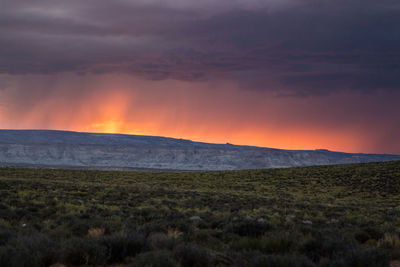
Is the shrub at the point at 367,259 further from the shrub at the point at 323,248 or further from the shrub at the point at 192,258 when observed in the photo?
the shrub at the point at 192,258

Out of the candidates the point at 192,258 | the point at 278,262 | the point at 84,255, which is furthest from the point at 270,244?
the point at 84,255

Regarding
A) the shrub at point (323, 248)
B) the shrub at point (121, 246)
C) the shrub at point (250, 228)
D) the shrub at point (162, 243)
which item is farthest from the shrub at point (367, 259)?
the shrub at point (250, 228)

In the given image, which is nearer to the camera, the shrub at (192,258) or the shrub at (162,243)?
the shrub at (192,258)

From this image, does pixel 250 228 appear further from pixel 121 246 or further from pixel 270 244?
pixel 121 246

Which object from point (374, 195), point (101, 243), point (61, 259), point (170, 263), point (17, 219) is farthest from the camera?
point (374, 195)

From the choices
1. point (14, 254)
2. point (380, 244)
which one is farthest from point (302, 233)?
point (14, 254)

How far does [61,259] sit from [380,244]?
8.02 metres

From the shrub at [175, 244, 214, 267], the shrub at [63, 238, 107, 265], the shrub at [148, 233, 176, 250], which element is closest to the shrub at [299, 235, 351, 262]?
the shrub at [175, 244, 214, 267]

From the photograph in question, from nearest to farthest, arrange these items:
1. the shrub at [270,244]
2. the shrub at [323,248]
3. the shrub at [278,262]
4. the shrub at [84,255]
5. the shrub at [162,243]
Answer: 1. the shrub at [278,262]
2. the shrub at [84,255]
3. the shrub at [323,248]
4. the shrub at [162,243]
5. the shrub at [270,244]

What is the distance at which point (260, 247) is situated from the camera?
9727mm

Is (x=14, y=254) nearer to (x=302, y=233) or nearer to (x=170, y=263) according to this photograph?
(x=170, y=263)

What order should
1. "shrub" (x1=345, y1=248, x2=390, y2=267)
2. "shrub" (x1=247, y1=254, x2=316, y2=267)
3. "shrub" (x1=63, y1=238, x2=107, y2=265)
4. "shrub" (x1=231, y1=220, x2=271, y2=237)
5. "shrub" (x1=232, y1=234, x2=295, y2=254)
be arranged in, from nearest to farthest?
"shrub" (x1=247, y1=254, x2=316, y2=267) < "shrub" (x1=345, y1=248, x2=390, y2=267) < "shrub" (x1=63, y1=238, x2=107, y2=265) < "shrub" (x1=232, y1=234, x2=295, y2=254) < "shrub" (x1=231, y1=220, x2=271, y2=237)

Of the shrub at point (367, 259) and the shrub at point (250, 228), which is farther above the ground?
the shrub at point (367, 259)

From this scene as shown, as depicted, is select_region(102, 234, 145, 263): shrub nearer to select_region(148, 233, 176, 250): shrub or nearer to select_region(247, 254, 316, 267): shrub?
select_region(148, 233, 176, 250): shrub
